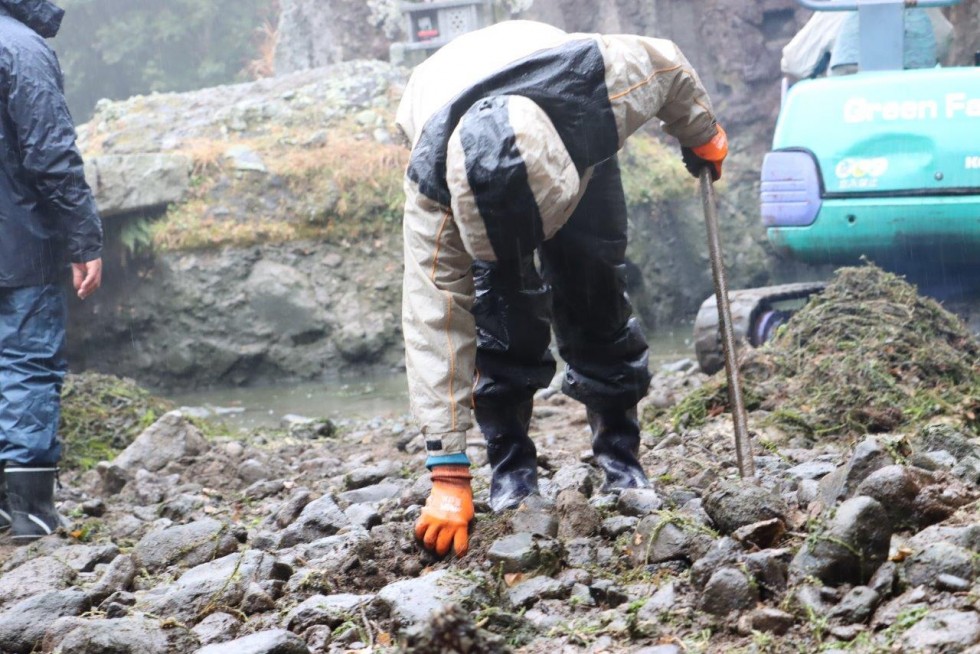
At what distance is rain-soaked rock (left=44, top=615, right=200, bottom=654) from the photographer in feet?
7.53

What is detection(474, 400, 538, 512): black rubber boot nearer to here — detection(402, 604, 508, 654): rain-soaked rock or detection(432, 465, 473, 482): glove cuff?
detection(432, 465, 473, 482): glove cuff

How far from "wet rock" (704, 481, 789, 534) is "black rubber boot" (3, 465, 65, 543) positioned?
2.46 metres

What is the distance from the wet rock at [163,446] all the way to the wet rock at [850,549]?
12.0 feet

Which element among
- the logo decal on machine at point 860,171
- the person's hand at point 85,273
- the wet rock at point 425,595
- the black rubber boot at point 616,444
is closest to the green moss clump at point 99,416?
the person's hand at point 85,273

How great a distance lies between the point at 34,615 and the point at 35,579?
56 cm

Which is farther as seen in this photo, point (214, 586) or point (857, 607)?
point (214, 586)

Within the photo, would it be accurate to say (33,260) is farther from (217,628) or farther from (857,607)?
(857,607)

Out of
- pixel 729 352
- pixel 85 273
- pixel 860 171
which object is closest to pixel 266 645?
pixel 729 352

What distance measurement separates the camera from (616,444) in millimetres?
3570

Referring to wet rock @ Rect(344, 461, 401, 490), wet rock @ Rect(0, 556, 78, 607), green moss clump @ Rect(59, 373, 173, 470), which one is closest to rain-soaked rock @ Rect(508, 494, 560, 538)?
wet rock @ Rect(0, 556, 78, 607)

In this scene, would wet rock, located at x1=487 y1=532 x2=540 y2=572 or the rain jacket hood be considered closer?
wet rock, located at x1=487 y1=532 x2=540 y2=572

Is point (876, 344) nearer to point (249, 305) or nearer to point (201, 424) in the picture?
point (201, 424)

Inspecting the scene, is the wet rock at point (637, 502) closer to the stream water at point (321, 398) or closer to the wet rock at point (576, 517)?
the wet rock at point (576, 517)

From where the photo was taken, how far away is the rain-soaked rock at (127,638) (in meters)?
2.29
